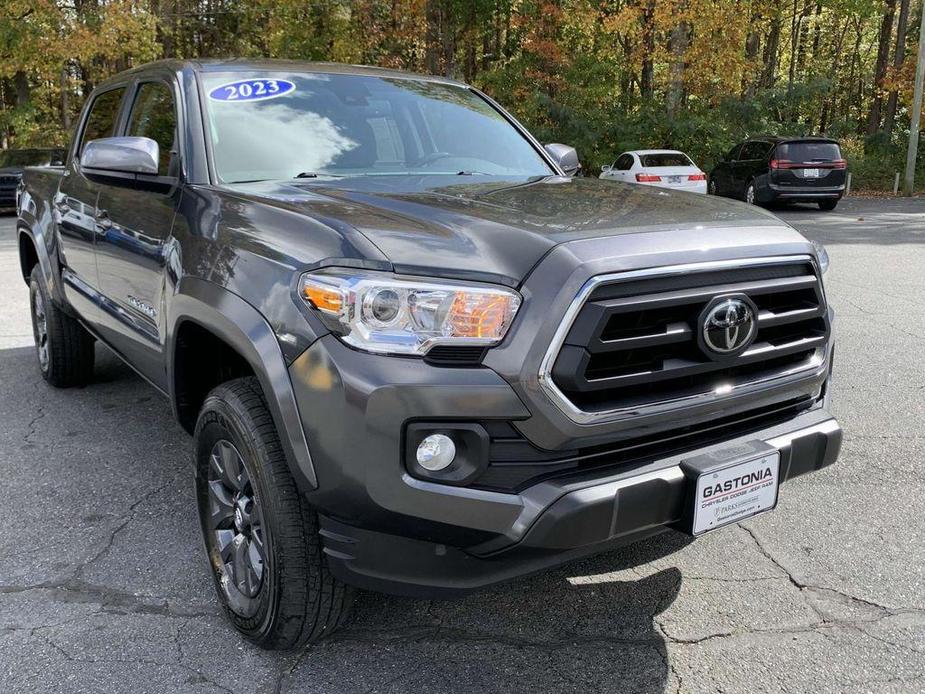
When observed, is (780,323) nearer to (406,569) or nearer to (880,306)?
(406,569)

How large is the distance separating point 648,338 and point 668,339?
0.07 meters

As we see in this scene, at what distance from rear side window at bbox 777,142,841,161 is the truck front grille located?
1598 cm

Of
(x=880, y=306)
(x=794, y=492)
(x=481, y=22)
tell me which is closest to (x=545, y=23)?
(x=481, y=22)

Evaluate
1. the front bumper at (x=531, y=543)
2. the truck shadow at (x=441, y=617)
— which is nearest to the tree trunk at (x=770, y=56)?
the truck shadow at (x=441, y=617)

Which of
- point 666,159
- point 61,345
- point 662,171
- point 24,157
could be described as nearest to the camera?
point 61,345

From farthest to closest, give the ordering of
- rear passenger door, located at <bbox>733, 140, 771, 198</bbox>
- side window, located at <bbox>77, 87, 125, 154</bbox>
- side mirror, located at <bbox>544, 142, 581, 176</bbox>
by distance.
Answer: rear passenger door, located at <bbox>733, 140, 771, 198</bbox>, side window, located at <bbox>77, 87, 125, 154</bbox>, side mirror, located at <bbox>544, 142, 581, 176</bbox>

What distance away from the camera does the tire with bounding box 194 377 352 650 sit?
2.24 meters

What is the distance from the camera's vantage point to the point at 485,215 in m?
2.42

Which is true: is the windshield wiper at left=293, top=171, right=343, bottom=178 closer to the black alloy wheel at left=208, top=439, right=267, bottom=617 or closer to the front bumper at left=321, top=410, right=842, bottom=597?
the black alloy wheel at left=208, top=439, right=267, bottom=617

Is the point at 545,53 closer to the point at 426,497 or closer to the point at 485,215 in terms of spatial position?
→ the point at 485,215

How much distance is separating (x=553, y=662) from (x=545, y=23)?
25.8 m

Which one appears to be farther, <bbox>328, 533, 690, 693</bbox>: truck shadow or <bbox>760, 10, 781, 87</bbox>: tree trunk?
<bbox>760, 10, 781, 87</bbox>: tree trunk

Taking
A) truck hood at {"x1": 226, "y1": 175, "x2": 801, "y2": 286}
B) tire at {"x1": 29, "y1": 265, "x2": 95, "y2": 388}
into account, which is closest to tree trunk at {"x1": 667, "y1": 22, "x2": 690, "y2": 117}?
tire at {"x1": 29, "y1": 265, "x2": 95, "y2": 388}

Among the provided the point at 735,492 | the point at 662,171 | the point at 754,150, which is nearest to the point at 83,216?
the point at 735,492
